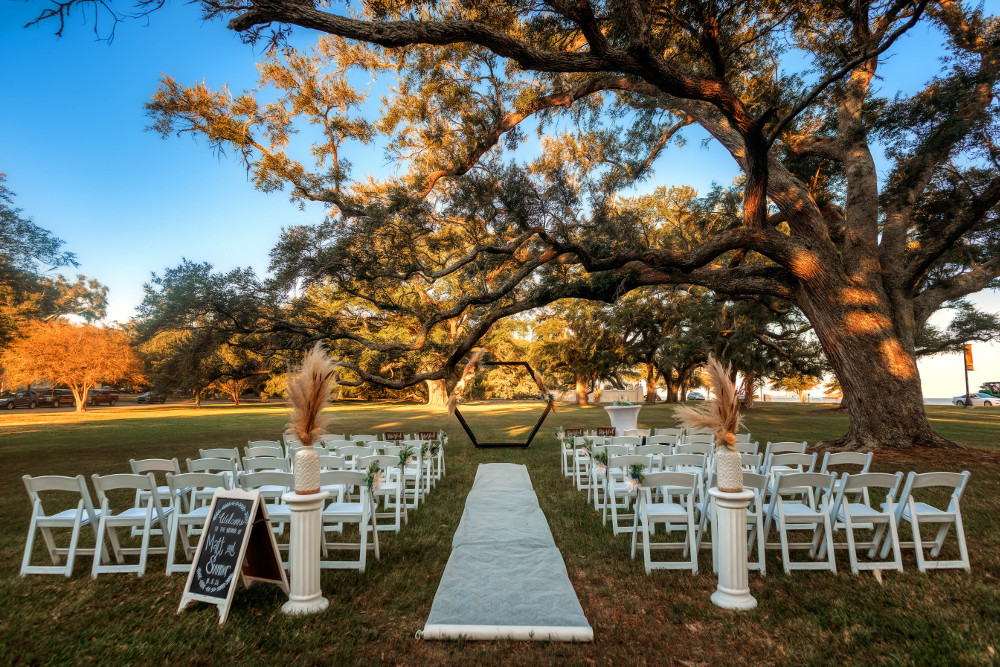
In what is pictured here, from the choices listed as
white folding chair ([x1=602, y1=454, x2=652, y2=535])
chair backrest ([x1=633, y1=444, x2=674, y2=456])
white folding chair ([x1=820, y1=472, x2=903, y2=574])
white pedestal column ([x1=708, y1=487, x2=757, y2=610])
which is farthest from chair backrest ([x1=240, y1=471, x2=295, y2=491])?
chair backrest ([x1=633, y1=444, x2=674, y2=456])

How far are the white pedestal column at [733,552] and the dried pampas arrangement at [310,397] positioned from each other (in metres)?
3.40

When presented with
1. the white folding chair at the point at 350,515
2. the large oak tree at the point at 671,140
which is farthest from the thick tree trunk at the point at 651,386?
the white folding chair at the point at 350,515

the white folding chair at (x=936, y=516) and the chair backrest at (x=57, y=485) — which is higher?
the chair backrest at (x=57, y=485)

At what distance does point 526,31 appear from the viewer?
432 inches

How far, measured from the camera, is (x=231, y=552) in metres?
4.00

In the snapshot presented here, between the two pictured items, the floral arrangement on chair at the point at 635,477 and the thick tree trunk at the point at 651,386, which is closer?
the floral arrangement on chair at the point at 635,477

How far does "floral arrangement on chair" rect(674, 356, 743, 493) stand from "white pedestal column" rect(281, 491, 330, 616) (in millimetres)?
3106

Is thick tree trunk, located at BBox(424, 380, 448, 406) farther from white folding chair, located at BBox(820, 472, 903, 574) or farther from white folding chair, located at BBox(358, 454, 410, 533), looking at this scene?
white folding chair, located at BBox(820, 472, 903, 574)

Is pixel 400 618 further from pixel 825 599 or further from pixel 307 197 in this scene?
pixel 307 197

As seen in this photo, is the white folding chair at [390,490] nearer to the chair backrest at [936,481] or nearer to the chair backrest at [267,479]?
the chair backrest at [267,479]

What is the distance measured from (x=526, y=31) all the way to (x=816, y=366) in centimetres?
2449

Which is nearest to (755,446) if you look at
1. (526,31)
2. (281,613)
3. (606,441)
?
(606,441)

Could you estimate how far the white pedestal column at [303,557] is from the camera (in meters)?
3.97

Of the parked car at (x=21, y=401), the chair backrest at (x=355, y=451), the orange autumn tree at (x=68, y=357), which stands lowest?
the parked car at (x=21, y=401)
